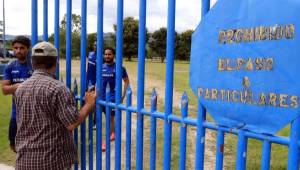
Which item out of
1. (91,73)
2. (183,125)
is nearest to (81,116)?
(183,125)

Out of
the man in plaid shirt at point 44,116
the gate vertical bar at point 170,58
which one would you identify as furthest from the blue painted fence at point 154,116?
the man in plaid shirt at point 44,116

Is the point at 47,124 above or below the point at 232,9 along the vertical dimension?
Result: below

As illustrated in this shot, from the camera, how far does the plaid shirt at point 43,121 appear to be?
2537 millimetres

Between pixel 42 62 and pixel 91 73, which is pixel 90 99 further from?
pixel 91 73

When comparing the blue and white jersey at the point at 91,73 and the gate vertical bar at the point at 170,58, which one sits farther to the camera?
the blue and white jersey at the point at 91,73

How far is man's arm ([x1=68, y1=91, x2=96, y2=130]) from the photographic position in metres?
2.61

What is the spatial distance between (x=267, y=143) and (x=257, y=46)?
47cm

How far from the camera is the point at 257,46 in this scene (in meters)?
1.85

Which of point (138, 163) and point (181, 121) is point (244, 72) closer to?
point (181, 121)

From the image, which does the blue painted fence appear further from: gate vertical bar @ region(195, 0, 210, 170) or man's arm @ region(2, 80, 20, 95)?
man's arm @ region(2, 80, 20, 95)

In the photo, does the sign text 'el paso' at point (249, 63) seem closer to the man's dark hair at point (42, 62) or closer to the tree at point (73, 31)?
the man's dark hair at point (42, 62)

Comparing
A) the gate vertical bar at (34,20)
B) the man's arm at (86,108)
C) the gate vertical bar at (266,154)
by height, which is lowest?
the gate vertical bar at (266,154)

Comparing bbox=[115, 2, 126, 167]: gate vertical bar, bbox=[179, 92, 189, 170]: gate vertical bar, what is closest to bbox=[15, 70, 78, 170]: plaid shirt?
bbox=[115, 2, 126, 167]: gate vertical bar

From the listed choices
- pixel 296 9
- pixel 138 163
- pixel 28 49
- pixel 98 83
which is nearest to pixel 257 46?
pixel 296 9
